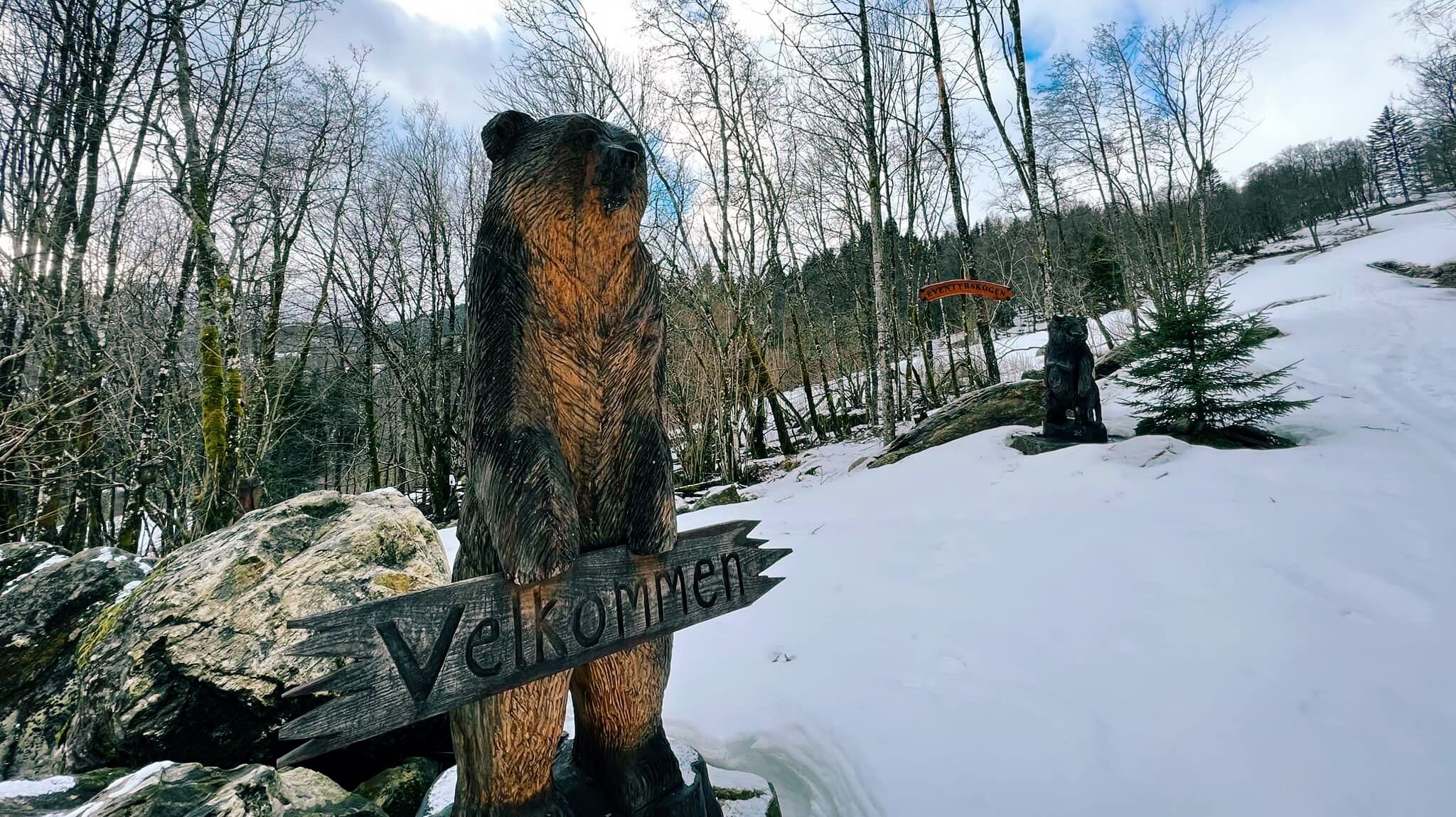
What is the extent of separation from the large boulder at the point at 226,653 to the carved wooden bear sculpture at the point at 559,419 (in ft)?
4.22

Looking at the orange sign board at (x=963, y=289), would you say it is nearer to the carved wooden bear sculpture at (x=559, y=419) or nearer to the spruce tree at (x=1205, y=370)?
the spruce tree at (x=1205, y=370)

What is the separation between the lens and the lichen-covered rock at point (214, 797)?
1592 mm

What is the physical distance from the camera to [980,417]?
8367 millimetres

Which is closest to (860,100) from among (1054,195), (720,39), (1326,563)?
(720,39)

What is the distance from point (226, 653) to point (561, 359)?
8.15ft

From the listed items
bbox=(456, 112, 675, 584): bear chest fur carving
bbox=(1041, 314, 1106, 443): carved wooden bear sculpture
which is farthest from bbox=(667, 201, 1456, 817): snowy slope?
bbox=(456, 112, 675, 584): bear chest fur carving

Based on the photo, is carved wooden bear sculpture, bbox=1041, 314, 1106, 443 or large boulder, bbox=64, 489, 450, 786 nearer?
large boulder, bbox=64, 489, 450, 786

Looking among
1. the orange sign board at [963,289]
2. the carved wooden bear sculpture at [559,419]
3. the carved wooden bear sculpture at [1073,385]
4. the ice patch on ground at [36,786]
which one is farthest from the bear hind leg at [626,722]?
the orange sign board at [963,289]

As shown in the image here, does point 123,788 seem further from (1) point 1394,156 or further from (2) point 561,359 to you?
(1) point 1394,156

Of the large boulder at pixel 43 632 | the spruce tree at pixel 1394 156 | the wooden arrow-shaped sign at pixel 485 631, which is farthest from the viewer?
the spruce tree at pixel 1394 156

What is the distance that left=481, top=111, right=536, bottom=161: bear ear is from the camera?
147 cm

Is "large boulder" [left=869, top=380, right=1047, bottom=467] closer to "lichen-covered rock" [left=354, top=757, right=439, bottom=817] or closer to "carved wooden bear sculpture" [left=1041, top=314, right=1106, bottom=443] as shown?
"carved wooden bear sculpture" [left=1041, top=314, right=1106, bottom=443]

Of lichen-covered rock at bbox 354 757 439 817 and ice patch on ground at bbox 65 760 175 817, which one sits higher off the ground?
ice patch on ground at bbox 65 760 175 817

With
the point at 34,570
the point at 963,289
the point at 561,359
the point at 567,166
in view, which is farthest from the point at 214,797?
the point at 963,289
